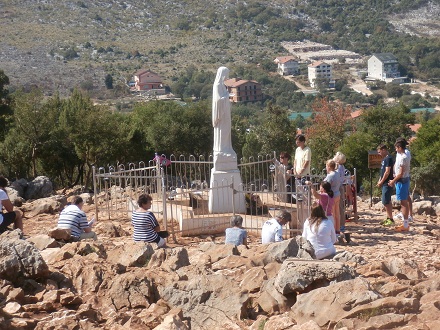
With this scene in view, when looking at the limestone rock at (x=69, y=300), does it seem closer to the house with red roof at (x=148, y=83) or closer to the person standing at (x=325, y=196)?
the person standing at (x=325, y=196)

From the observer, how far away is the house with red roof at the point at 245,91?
91500mm

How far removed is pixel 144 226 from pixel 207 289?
10.1 ft

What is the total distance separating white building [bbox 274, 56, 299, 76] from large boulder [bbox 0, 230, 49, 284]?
114 meters

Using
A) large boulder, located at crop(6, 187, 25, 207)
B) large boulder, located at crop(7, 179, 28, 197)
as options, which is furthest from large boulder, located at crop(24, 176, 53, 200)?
large boulder, located at crop(6, 187, 25, 207)

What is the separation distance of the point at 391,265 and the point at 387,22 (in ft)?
505

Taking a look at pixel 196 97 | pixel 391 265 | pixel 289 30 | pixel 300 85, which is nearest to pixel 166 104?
pixel 391 265

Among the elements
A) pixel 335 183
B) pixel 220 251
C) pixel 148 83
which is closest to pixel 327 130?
pixel 335 183

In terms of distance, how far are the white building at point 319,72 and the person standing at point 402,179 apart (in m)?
104

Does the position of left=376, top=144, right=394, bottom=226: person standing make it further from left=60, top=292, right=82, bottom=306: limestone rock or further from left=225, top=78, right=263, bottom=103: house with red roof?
left=225, top=78, right=263, bottom=103: house with red roof

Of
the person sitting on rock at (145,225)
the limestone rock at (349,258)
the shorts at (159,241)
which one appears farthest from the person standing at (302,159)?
the limestone rock at (349,258)

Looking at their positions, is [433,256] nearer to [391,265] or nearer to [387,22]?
[391,265]

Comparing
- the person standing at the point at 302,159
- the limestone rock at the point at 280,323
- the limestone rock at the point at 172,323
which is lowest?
the limestone rock at the point at 280,323

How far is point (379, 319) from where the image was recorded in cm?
647

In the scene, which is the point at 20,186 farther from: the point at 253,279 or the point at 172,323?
the point at 172,323
